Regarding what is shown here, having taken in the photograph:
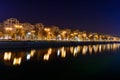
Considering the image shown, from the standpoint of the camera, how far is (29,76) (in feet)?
54.9

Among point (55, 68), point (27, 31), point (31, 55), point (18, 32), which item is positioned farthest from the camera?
point (27, 31)

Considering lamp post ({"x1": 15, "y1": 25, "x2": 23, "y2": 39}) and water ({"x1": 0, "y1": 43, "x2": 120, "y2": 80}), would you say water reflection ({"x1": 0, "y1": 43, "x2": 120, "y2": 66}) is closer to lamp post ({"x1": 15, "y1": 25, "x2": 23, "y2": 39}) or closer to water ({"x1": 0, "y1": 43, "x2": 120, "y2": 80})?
water ({"x1": 0, "y1": 43, "x2": 120, "y2": 80})

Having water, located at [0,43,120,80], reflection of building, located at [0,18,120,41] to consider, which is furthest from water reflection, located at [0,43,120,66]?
reflection of building, located at [0,18,120,41]

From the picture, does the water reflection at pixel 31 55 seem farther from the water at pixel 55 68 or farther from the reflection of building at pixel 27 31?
the reflection of building at pixel 27 31

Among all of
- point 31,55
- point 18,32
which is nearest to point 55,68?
point 31,55

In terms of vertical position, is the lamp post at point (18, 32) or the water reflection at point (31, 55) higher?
the lamp post at point (18, 32)

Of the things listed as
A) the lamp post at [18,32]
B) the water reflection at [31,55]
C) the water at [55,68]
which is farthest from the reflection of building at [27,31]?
the water at [55,68]

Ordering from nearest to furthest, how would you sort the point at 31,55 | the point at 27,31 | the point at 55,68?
1. the point at 55,68
2. the point at 31,55
3. the point at 27,31

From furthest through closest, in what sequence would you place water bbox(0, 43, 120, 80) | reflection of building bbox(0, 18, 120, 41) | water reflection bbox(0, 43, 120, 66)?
reflection of building bbox(0, 18, 120, 41) < water reflection bbox(0, 43, 120, 66) < water bbox(0, 43, 120, 80)

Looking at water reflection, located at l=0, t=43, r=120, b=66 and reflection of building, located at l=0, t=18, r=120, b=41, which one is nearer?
water reflection, located at l=0, t=43, r=120, b=66

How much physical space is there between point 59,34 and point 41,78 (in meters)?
108

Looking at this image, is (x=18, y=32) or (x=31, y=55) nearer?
(x=31, y=55)

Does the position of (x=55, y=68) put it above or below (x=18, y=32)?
below

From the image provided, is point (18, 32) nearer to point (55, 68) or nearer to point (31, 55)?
point (31, 55)
